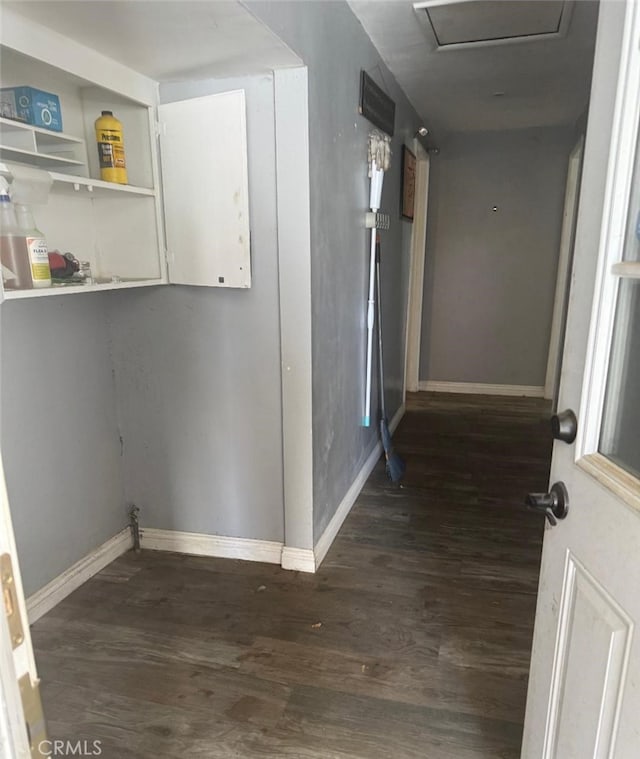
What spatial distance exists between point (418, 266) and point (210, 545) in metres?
3.36

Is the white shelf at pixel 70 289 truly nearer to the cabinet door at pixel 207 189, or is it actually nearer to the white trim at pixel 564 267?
the cabinet door at pixel 207 189

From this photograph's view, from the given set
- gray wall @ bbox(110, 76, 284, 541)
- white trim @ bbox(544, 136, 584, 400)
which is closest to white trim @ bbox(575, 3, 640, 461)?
gray wall @ bbox(110, 76, 284, 541)

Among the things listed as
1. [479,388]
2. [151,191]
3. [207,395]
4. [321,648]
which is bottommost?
[321,648]

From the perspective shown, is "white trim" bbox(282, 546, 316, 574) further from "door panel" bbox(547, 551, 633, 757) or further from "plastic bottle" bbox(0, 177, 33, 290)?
"plastic bottle" bbox(0, 177, 33, 290)

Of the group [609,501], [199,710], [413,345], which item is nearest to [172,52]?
[609,501]

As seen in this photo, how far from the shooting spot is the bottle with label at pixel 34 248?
1.49m

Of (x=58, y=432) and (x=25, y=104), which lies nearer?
(x=25, y=104)

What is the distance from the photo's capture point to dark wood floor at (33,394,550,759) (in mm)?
1536


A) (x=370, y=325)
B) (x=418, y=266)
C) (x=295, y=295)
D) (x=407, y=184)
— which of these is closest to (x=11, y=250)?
(x=295, y=295)

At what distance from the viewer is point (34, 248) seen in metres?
1.49

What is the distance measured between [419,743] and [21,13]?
2246mm

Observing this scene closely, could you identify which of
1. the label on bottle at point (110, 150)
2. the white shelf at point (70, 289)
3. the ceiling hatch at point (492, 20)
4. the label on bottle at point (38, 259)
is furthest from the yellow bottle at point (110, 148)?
the ceiling hatch at point (492, 20)

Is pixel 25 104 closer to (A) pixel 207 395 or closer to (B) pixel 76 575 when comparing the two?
(A) pixel 207 395

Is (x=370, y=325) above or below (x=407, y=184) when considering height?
below
